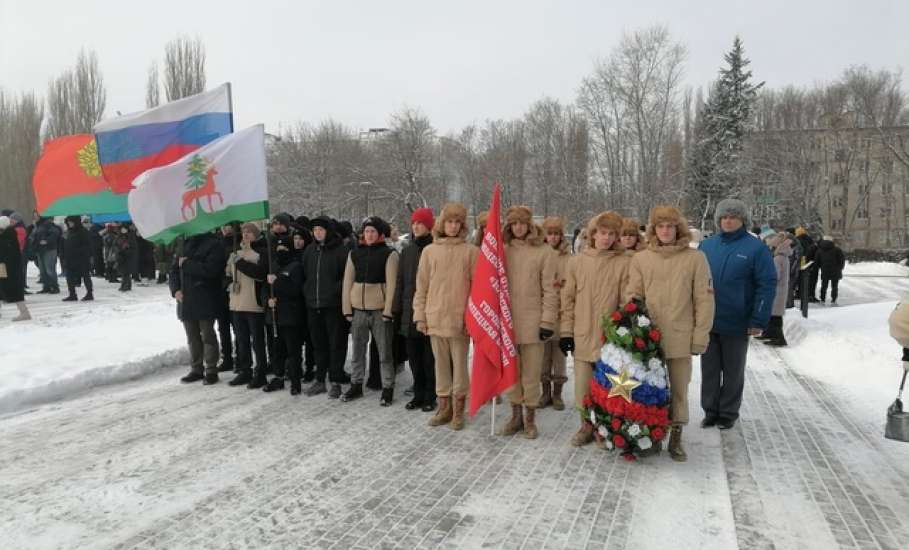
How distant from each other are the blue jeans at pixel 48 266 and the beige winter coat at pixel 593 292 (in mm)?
15345

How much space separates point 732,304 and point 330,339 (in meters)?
4.35

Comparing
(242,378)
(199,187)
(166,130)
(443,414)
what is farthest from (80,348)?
(443,414)

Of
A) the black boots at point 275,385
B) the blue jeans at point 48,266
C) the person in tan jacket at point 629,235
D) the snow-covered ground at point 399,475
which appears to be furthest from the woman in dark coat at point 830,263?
the blue jeans at point 48,266

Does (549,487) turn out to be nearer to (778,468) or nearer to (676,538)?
(676,538)

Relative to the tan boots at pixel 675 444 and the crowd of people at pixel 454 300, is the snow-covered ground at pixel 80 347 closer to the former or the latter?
the crowd of people at pixel 454 300

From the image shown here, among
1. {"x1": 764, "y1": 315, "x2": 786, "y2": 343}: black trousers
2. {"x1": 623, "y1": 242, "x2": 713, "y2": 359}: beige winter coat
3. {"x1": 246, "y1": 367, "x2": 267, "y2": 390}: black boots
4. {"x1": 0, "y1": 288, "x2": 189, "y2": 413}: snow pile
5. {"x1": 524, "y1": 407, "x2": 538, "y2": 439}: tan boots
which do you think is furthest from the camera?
{"x1": 764, "y1": 315, "x2": 786, "y2": 343}: black trousers

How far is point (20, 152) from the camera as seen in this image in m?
44.7

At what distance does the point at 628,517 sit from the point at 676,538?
365mm

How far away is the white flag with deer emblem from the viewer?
261 inches

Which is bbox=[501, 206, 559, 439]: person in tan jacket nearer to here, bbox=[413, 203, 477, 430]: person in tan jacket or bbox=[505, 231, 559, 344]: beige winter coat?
bbox=[505, 231, 559, 344]: beige winter coat

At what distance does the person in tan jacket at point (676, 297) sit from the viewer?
16.0 feet

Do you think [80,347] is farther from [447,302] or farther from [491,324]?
[491,324]

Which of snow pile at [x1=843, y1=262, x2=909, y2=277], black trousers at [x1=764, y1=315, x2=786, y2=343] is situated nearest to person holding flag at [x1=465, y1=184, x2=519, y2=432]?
black trousers at [x1=764, y1=315, x2=786, y2=343]

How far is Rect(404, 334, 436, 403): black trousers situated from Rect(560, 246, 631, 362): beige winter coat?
5.81 feet
